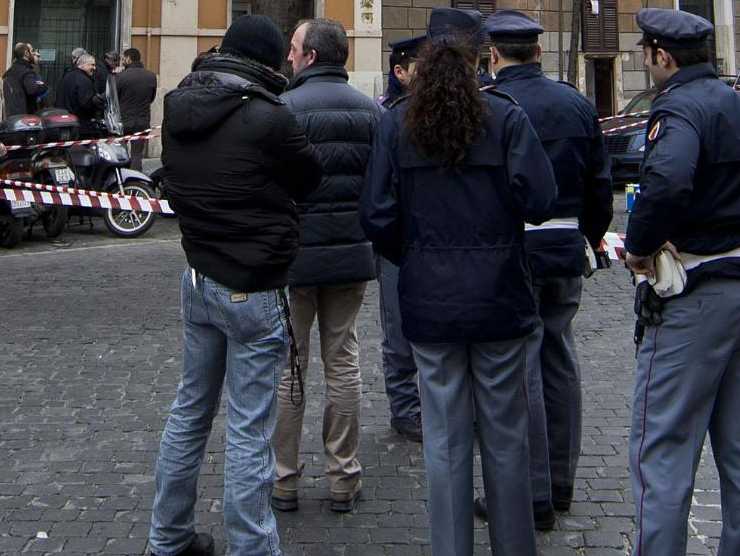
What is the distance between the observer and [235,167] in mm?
3754

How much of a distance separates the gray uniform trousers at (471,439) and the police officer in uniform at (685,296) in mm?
401

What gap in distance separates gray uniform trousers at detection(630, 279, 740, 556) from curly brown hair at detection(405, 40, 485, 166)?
0.88 meters

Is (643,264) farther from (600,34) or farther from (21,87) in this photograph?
(600,34)

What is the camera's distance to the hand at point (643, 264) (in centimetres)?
353

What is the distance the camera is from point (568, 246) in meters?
4.42

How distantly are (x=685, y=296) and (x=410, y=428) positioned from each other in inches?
96.9

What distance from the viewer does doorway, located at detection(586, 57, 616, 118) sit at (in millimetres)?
27094

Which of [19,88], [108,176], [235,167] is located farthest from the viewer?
[19,88]

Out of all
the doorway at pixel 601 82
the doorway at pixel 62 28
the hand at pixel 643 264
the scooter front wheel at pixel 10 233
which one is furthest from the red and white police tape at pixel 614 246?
the doorway at pixel 601 82

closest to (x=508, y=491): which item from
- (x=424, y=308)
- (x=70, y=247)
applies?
(x=424, y=308)

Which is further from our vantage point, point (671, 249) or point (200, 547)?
point (200, 547)

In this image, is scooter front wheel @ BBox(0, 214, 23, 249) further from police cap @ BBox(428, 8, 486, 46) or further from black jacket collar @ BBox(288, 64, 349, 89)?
police cap @ BBox(428, 8, 486, 46)

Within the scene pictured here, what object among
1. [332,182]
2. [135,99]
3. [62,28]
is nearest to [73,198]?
[135,99]

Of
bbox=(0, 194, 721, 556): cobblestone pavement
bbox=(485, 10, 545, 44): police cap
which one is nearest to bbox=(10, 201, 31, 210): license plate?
bbox=(0, 194, 721, 556): cobblestone pavement
